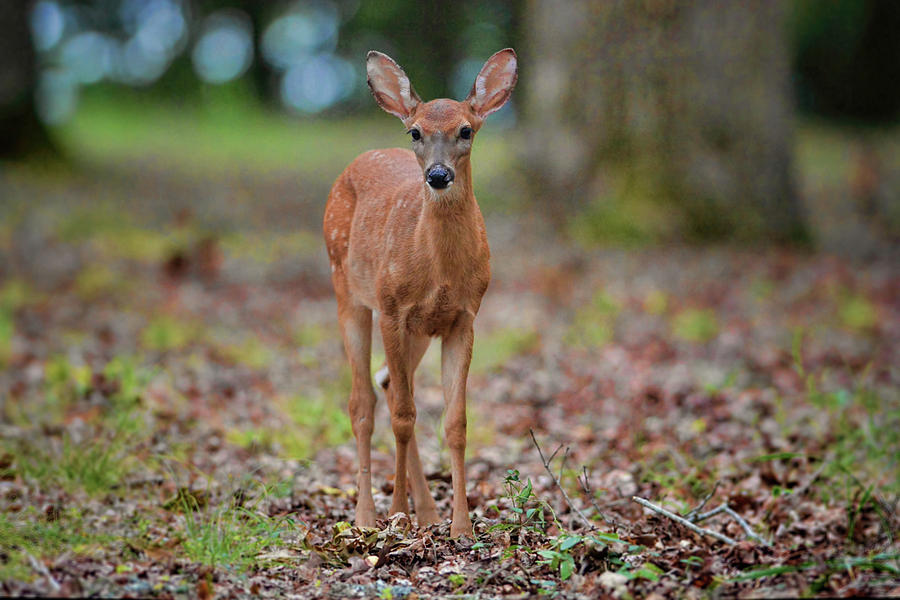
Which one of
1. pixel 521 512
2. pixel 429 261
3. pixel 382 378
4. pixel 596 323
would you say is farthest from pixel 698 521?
pixel 596 323

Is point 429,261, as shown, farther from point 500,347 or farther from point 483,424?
point 500,347

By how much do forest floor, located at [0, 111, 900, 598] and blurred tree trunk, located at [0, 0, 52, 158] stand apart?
268 cm

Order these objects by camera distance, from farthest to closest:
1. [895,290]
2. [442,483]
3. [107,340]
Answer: [895,290] < [107,340] < [442,483]

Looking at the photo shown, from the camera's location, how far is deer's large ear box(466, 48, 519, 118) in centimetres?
377

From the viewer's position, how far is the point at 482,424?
5.95 metres

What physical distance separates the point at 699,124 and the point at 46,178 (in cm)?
820

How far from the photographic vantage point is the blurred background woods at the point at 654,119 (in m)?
10.2

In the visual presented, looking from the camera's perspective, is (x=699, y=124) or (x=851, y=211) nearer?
(x=699, y=124)

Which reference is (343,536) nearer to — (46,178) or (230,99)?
(46,178)

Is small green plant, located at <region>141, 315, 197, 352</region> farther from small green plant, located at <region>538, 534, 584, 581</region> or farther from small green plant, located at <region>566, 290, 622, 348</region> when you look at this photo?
small green plant, located at <region>538, 534, 584, 581</region>

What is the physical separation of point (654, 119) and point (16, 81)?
8.47 metres

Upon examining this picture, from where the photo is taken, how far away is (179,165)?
52.9 ft

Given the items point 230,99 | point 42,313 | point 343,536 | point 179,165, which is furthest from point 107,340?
point 230,99

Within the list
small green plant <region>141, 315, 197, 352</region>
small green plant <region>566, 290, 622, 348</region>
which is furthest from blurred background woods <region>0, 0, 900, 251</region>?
small green plant <region>141, 315, 197, 352</region>
